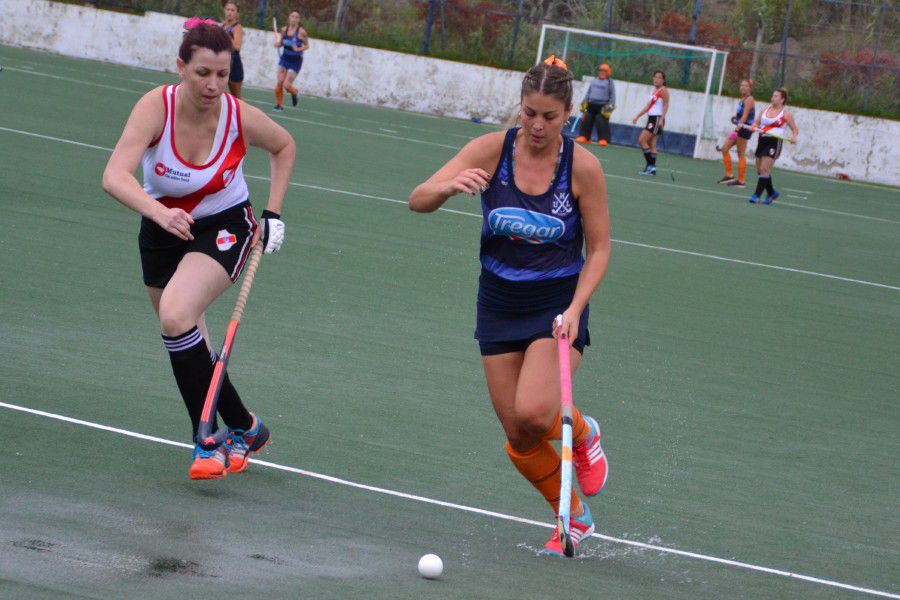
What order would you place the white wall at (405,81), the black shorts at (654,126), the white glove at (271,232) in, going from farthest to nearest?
the white wall at (405,81) → the black shorts at (654,126) → the white glove at (271,232)

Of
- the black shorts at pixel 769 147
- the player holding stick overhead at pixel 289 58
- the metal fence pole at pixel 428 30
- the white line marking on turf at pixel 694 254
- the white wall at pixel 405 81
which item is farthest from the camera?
the metal fence pole at pixel 428 30

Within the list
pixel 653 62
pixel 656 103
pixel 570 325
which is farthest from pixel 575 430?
pixel 653 62

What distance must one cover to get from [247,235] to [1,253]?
4.49 metres

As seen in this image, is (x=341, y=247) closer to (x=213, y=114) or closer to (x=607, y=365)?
(x=607, y=365)

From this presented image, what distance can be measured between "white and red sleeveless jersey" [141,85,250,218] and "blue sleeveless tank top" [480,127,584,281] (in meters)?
1.14

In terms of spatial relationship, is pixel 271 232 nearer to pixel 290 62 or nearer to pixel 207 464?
pixel 207 464

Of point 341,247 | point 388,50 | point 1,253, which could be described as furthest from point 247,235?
point 388,50

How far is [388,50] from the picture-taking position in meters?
37.3

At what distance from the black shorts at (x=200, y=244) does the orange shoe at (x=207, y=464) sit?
780 mm

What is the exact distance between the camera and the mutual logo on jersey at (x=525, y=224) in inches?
214

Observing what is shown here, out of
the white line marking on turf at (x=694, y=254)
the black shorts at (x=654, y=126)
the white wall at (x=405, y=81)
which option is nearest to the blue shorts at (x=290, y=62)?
the black shorts at (x=654, y=126)

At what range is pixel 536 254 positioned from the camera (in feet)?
18.3

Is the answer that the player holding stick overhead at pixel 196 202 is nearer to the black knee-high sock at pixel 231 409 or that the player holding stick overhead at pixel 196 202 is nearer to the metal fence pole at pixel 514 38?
the black knee-high sock at pixel 231 409

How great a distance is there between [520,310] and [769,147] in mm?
18143
